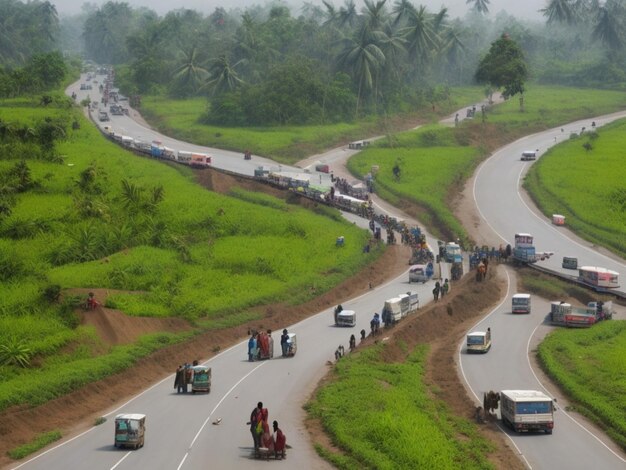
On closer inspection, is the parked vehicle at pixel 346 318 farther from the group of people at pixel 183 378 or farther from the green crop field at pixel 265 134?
the green crop field at pixel 265 134

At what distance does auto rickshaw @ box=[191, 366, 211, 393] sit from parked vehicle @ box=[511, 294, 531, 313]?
30.7 m

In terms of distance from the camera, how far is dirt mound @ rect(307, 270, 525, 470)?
43.4m

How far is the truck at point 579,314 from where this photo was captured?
69.1m

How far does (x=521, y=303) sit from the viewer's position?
73812mm

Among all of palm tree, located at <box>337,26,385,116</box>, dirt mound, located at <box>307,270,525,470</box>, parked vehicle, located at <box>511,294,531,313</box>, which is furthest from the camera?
palm tree, located at <box>337,26,385,116</box>

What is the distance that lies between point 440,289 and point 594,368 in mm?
20924

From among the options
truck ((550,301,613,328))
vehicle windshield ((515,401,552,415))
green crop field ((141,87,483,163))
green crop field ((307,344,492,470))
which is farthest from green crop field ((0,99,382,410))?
green crop field ((141,87,483,163))

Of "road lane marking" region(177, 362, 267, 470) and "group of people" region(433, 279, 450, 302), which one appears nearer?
"road lane marking" region(177, 362, 267, 470)

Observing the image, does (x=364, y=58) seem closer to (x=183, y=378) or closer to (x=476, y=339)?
(x=476, y=339)

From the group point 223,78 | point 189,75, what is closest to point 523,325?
point 223,78

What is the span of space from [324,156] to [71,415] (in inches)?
3653

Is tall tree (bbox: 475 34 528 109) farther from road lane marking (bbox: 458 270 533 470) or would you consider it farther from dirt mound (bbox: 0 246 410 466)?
dirt mound (bbox: 0 246 410 466)

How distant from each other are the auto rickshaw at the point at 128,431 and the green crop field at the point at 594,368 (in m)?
19.7

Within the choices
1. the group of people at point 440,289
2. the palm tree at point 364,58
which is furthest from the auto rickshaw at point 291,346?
the palm tree at point 364,58
